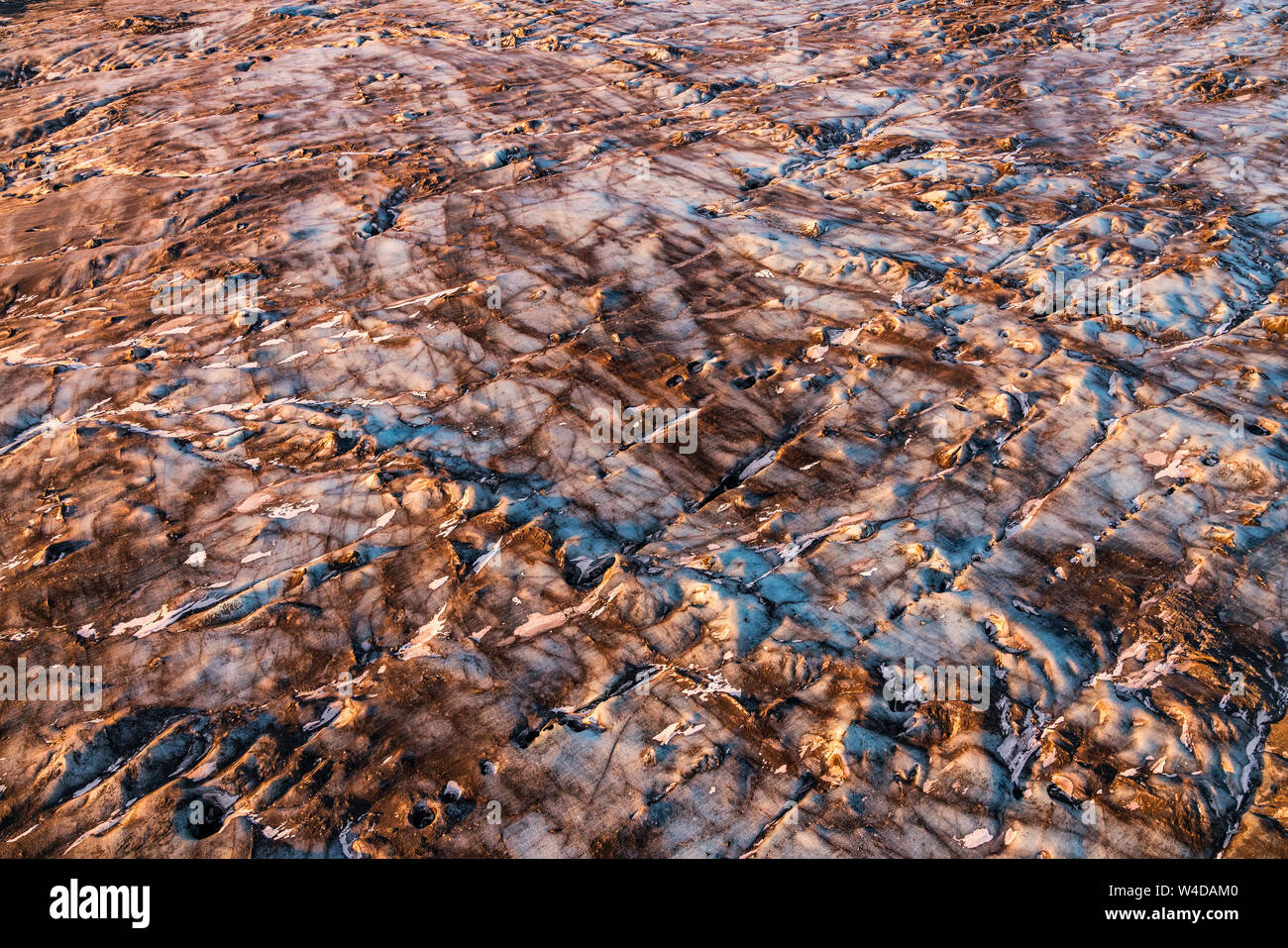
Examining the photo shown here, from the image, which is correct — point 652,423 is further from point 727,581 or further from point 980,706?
point 980,706

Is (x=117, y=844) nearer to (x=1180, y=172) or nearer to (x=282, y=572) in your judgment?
(x=282, y=572)

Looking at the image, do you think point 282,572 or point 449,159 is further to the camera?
point 449,159

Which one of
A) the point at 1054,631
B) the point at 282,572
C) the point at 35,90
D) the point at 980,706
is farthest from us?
the point at 35,90

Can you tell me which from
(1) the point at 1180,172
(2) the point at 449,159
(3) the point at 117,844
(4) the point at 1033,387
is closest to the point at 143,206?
(2) the point at 449,159

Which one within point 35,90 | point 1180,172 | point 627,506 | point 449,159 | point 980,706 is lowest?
point 980,706

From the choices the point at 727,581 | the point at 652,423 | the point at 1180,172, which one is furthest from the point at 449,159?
the point at 1180,172

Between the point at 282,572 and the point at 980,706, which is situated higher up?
the point at 282,572

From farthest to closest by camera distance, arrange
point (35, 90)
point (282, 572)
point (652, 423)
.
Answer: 1. point (35, 90)
2. point (652, 423)
3. point (282, 572)
